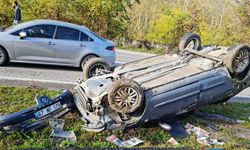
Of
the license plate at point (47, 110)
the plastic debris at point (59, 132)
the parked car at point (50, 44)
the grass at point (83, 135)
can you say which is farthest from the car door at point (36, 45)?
the plastic debris at point (59, 132)

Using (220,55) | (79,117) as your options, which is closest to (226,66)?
(220,55)

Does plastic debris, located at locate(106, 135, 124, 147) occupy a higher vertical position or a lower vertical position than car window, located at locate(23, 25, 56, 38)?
lower

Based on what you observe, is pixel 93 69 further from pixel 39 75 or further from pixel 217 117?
pixel 217 117

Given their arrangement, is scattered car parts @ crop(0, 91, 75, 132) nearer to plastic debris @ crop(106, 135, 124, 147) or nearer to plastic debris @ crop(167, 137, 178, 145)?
plastic debris @ crop(106, 135, 124, 147)

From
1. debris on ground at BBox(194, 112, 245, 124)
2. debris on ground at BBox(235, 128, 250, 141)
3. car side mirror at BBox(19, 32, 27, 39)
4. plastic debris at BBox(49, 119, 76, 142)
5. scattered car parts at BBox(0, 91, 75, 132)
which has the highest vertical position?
car side mirror at BBox(19, 32, 27, 39)

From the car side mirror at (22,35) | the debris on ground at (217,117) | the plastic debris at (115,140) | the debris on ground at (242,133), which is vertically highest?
the car side mirror at (22,35)

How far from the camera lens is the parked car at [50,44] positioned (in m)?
10.0

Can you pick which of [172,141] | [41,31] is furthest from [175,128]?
[41,31]

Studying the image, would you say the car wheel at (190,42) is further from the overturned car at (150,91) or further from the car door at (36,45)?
the car door at (36,45)

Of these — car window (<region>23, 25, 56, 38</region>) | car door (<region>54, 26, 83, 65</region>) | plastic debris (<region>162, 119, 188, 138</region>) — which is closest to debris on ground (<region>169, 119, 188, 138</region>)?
plastic debris (<region>162, 119, 188, 138</region>)

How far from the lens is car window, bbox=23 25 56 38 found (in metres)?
10.1

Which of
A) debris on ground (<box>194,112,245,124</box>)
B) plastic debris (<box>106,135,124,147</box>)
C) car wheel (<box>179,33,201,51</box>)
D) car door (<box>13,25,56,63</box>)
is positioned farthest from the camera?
car door (<box>13,25,56,63</box>)

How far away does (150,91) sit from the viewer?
599 cm

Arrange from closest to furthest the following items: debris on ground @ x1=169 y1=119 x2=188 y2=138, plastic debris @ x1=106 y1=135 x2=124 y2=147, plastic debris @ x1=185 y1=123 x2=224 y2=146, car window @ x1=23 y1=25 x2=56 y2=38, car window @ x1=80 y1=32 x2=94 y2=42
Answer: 1. plastic debris @ x1=106 y1=135 x2=124 y2=147
2. plastic debris @ x1=185 y1=123 x2=224 y2=146
3. debris on ground @ x1=169 y1=119 x2=188 y2=138
4. car window @ x1=23 y1=25 x2=56 y2=38
5. car window @ x1=80 y1=32 x2=94 y2=42
